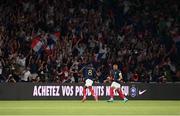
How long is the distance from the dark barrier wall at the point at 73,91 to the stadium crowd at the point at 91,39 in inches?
32.2

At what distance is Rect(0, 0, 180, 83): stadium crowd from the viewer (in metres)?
26.8

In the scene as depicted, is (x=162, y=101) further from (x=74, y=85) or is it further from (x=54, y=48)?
(x=54, y=48)

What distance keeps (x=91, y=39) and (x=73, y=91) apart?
12.6 ft

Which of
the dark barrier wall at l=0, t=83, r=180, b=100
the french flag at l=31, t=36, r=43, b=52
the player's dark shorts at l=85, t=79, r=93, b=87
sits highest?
the french flag at l=31, t=36, r=43, b=52

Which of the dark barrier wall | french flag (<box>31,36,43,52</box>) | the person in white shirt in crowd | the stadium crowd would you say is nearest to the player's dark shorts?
the dark barrier wall

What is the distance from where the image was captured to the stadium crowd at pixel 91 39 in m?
26.8

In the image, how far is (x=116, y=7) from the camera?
3144 centimetres

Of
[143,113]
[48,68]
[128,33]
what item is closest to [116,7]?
[128,33]

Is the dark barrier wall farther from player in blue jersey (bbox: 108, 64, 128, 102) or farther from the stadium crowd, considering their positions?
player in blue jersey (bbox: 108, 64, 128, 102)

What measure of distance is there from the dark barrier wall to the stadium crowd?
82cm

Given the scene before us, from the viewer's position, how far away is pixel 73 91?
25922 millimetres

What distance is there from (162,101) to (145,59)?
348cm

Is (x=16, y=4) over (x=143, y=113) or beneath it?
over

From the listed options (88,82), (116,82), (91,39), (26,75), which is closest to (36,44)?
(26,75)
